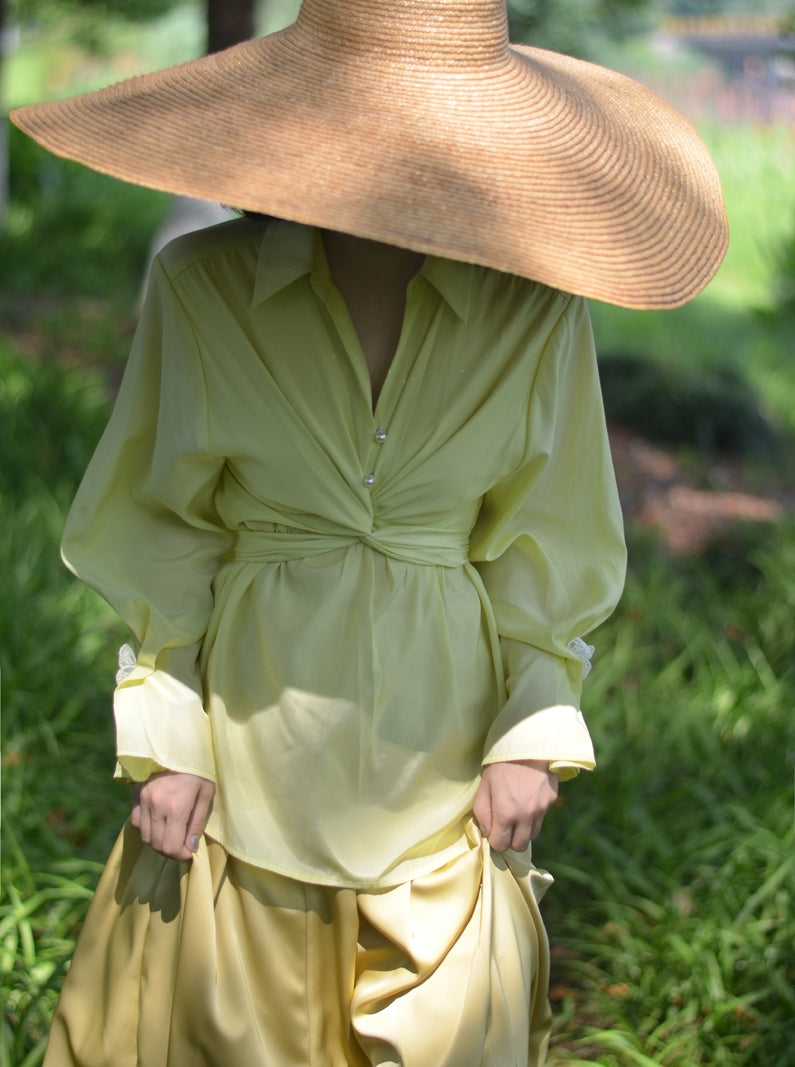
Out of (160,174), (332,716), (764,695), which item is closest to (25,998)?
(332,716)

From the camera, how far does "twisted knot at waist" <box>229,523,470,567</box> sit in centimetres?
169

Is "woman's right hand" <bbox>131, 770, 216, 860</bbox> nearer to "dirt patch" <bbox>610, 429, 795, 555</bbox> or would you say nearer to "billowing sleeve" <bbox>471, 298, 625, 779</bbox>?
"billowing sleeve" <bbox>471, 298, 625, 779</bbox>

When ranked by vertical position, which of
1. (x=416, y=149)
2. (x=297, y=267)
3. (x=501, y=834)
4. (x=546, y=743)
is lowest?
(x=501, y=834)

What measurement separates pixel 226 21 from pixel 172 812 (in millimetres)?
3910

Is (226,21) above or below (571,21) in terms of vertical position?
above

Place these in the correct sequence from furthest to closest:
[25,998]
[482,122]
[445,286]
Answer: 1. [25,998]
2. [445,286]
3. [482,122]

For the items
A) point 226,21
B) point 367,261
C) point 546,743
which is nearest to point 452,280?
point 367,261

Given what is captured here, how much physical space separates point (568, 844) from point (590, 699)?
1.98 ft

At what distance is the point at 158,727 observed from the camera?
1683mm

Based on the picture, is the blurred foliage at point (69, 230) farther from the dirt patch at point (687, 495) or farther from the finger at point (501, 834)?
the finger at point (501, 834)

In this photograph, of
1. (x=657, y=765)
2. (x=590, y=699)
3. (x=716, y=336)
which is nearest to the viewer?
(x=657, y=765)

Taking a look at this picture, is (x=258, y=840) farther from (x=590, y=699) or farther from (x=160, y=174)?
(x=590, y=699)

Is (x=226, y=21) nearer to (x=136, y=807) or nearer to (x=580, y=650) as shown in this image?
(x=580, y=650)

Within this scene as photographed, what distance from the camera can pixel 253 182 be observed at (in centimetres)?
141
